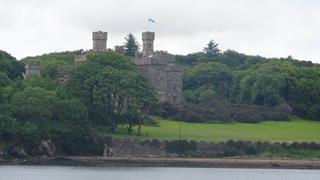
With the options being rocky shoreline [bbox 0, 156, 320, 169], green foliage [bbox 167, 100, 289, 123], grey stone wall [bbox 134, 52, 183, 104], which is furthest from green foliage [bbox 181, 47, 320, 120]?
rocky shoreline [bbox 0, 156, 320, 169]

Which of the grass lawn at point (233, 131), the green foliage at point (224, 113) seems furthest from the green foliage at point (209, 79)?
the grass lawn at point (233, 131)

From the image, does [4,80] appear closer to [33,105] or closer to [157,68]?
[33,105]

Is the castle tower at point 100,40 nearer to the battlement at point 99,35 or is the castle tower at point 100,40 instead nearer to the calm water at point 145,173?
the battlement at point 99,35

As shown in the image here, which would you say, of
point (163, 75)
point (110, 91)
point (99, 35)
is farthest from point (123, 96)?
point (99, 35)

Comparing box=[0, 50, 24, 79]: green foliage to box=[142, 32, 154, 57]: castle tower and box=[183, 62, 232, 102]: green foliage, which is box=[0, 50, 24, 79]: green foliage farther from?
box=[183, 62, 232, 102]: green foliage

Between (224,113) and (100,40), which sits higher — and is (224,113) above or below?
below

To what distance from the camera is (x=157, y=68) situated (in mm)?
110938

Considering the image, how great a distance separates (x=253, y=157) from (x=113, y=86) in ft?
38.8

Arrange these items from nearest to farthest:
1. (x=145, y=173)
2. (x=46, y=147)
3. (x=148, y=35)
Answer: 1. (x=145, y=173)
2. (x=46, y=147)
3. (x=148, y=35)

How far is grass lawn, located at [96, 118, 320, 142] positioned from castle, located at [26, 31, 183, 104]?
7.04 meters

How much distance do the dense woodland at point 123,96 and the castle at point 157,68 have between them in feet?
11.8

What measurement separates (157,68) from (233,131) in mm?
14362

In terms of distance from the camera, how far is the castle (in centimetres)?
11075

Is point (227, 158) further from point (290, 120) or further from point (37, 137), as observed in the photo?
point (290, 120)
